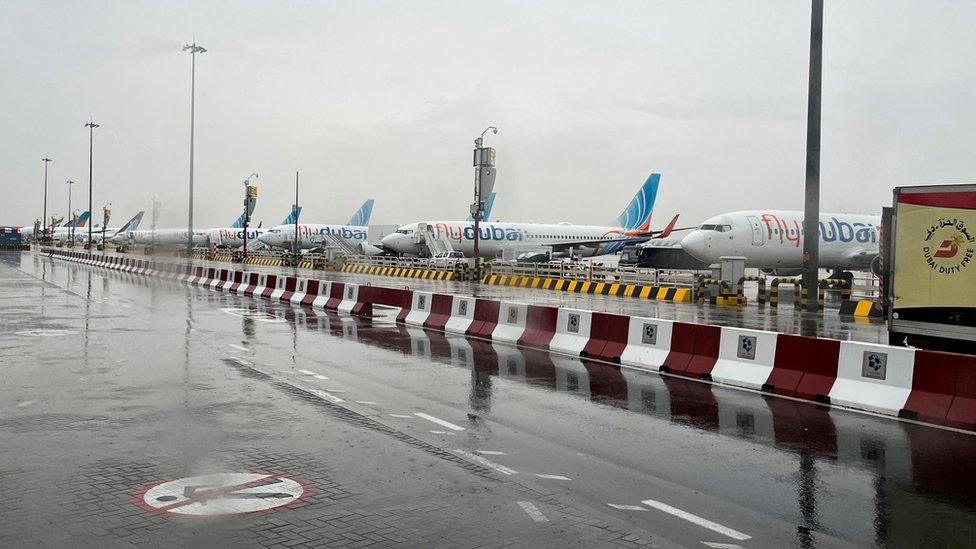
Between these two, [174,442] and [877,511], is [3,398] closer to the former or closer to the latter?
[174,442]

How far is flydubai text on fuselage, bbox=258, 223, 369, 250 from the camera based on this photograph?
7662 centimetres

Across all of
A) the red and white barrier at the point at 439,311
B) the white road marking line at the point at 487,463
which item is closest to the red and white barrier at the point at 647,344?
the red and white barrier at the point at 439,311

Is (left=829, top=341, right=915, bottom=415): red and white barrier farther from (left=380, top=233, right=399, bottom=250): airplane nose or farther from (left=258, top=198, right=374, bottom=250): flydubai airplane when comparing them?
(left=258, top=198, right=374, bottom=250): flydubai airplane

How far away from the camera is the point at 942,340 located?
1304cm

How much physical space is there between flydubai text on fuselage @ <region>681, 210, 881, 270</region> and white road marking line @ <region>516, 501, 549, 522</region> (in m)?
30.2

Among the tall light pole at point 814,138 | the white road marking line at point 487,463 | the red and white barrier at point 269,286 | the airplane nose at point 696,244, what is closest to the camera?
the white road marking line at point 487,463

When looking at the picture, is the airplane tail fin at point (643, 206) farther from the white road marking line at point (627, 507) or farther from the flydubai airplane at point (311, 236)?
the white road marking line at point (627, 507)

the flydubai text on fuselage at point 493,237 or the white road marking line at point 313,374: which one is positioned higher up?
the flydubai text on fuselage at point 493,237

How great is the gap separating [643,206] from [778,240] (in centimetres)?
3423

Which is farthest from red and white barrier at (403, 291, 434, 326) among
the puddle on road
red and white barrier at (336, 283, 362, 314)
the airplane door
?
the airplane door

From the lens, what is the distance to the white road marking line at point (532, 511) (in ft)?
17.9

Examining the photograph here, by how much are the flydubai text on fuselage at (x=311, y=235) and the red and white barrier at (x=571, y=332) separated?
207ft

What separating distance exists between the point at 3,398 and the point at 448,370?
5629 millimetres

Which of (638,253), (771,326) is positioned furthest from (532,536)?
(638,253)
